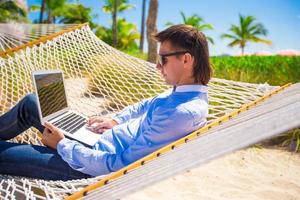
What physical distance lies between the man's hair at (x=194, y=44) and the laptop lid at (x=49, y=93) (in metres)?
0.66

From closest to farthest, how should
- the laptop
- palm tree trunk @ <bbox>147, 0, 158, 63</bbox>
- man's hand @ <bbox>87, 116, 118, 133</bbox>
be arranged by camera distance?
the laptop → man's hand @ <bbox>87, 116, 118, 133</bbox> → palm tree trunk @ <bbox>147, 0, 158, 63</bbox>

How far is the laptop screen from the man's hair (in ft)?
2.18

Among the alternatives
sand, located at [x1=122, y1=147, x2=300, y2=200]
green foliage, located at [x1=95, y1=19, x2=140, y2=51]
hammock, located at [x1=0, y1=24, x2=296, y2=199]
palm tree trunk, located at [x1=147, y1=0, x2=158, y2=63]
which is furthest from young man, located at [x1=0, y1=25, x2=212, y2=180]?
green foliage, located at [x1=95, y1=19, x2=140, y2=51]

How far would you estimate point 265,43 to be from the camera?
35.6 meters

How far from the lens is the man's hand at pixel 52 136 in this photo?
1.60 meters

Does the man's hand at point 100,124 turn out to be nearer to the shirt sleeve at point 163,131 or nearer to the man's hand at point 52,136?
the man's hand at point 52,136

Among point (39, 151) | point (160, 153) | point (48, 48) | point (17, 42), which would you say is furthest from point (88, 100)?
point (160, 153)

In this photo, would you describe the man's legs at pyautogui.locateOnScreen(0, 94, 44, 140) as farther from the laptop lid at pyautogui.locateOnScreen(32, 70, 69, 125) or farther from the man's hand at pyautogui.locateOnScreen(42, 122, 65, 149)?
the man's hand at pyautogui.locateOnScreen(42, 122, 65, 149)

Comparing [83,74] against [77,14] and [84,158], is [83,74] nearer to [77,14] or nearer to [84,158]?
[84,158]

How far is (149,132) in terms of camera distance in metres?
1.44

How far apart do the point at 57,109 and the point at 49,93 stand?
10 cm

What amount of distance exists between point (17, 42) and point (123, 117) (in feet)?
5.05

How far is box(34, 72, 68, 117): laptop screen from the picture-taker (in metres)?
1.84

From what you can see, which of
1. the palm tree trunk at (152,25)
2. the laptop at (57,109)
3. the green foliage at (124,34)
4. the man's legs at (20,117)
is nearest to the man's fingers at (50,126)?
the laptop at (57,109)
